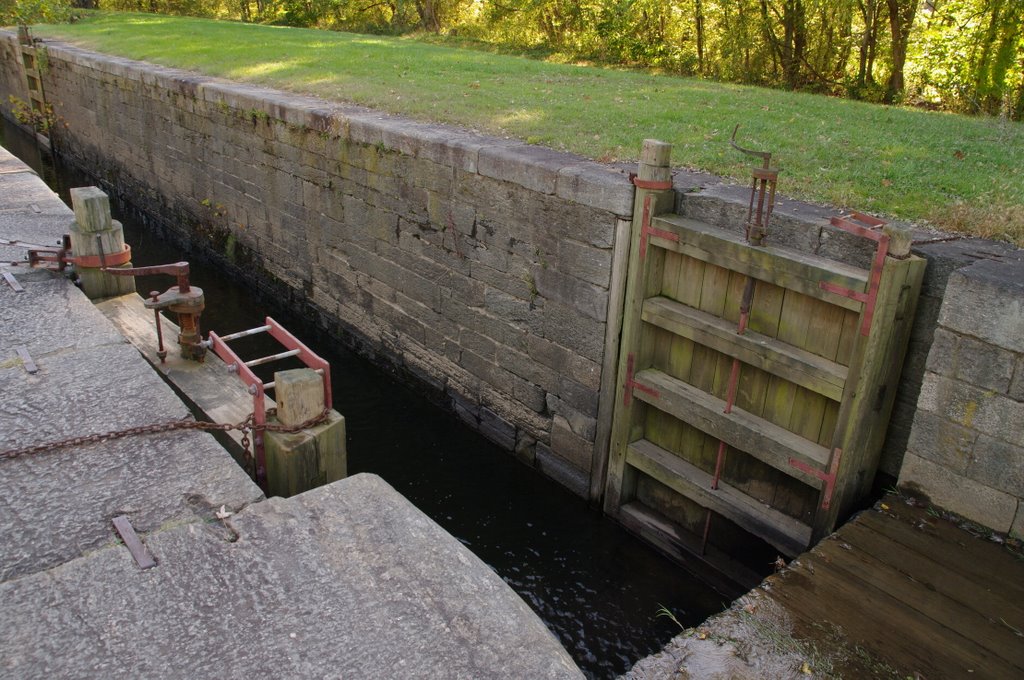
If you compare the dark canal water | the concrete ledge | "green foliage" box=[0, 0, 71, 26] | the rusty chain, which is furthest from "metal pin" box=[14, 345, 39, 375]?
"green foliage" box=[0, 0, 71, 26]

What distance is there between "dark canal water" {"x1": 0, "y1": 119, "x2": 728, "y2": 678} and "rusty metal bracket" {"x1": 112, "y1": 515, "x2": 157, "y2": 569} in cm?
294

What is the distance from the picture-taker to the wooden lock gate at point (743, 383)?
178 inches

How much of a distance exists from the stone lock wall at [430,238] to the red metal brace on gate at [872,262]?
1.63 metres

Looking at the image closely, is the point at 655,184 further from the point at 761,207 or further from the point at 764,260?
the point at 764,260

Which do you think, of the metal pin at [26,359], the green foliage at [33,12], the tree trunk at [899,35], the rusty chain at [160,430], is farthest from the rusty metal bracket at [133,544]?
the green foliage at [33,12]

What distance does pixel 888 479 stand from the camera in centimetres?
487

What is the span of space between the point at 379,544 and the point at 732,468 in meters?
2.88

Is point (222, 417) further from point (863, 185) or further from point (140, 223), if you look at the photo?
point (140, 223)

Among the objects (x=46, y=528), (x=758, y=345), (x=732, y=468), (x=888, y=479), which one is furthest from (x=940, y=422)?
(x=46, y=528)

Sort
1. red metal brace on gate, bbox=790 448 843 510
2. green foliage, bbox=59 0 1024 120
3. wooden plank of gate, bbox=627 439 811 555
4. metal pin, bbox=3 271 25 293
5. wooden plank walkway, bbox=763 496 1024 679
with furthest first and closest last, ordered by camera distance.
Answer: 1. green foliage, bbox=59 0 1024 120
2. metal pin, bbox=3 271 25 293
3. wooden plank of gate, bbox=627 439 811 555
4. red metal brace on gate, bbox=790 448 843 510
5. wooden plank walkway, bbox=763 496 1024 679

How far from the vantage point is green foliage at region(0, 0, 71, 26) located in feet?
64.8

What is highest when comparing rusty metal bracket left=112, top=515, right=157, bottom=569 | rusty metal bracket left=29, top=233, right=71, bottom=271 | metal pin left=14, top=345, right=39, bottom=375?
rusty metal bracket left=29, top=233, right=71, bottom=271

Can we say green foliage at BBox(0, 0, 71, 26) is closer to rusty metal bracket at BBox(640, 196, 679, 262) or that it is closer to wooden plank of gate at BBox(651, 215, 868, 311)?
rusty metal bracket at BBox(640, 196, 679, 262)

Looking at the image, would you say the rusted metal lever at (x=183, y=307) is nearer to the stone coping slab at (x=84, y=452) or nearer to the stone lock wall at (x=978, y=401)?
the stone coping slab at (x=84, y=452)
